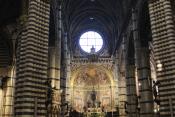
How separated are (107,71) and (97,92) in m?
3.73

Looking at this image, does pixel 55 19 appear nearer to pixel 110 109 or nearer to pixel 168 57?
pixel 168 57

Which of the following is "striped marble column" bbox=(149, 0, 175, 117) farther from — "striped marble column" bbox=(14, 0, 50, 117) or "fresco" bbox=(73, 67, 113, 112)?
"fresco" bbox=(73, 67, 113, 112)

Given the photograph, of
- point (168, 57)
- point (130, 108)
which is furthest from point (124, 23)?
point (168, 57)

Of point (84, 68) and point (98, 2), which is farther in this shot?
point (84, 68)

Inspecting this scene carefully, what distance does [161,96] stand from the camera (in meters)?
17.9

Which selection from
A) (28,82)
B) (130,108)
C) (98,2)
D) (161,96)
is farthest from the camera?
(98,2)

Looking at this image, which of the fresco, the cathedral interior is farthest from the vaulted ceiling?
the fresco

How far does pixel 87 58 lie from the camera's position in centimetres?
4503

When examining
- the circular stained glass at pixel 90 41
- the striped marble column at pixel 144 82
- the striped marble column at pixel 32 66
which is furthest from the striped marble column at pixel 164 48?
the circular stained glass at pixel 90 41

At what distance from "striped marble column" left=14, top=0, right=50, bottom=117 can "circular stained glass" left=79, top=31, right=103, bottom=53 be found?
28.7 metres

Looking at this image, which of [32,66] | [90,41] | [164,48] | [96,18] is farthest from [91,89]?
[32,66]

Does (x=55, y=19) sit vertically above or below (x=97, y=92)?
above

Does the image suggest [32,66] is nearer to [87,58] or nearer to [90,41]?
[87,58]

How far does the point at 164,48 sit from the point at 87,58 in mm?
27018
